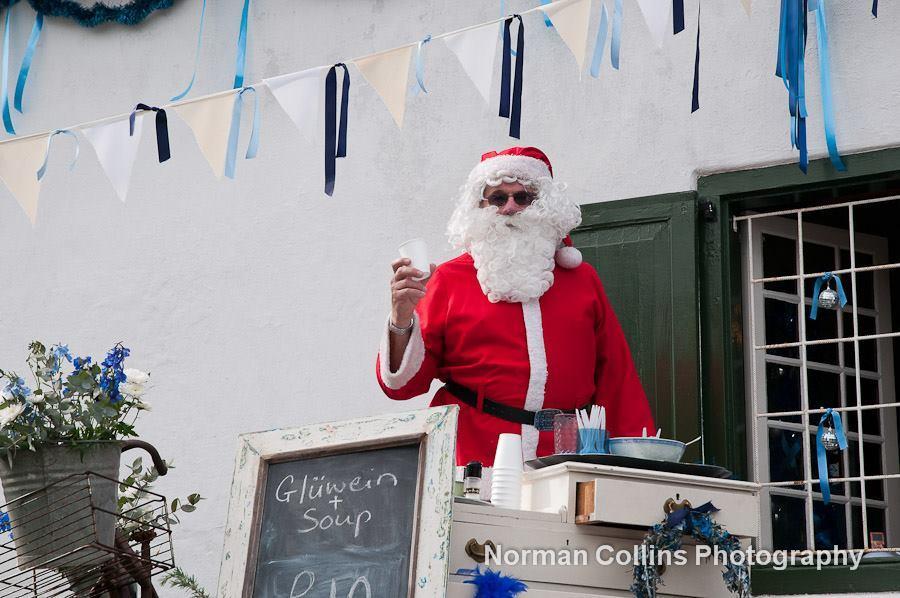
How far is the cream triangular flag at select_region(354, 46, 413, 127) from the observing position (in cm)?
443

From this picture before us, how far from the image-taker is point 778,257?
5.22 m

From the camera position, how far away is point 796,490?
500 centimetres

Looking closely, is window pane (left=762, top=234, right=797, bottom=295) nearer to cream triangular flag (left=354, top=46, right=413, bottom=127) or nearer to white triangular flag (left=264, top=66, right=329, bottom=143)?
cream triangular flag (left=354, top=46, right=413, bottom=127)

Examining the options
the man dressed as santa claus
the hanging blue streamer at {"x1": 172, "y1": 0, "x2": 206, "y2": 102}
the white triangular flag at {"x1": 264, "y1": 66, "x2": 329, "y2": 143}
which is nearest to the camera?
the man dressed as santa claus

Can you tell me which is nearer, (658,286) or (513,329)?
(513,329)

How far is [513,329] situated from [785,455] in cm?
156

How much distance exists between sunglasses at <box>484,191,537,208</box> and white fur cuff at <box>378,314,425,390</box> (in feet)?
1.82

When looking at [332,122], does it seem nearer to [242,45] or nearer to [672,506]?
[242,45]

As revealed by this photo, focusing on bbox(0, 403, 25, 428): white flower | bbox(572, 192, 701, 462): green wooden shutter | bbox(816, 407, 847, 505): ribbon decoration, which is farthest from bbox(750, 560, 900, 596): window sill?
bbox(0, 403, 25, 428): white flower

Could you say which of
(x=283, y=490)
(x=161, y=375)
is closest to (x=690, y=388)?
(x=283, y=490)

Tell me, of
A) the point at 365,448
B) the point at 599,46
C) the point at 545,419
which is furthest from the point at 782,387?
the point at 365,448

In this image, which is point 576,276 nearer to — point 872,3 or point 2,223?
point 872,3

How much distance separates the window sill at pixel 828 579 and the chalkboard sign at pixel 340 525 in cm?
177

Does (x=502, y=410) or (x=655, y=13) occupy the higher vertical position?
(x=655, y=13)
